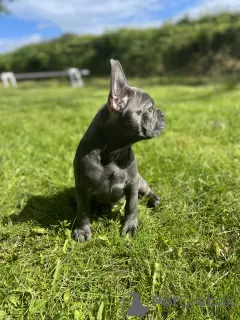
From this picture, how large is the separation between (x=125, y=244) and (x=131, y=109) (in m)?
1.18

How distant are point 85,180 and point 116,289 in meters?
0.92

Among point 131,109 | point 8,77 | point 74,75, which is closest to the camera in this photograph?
point 131,109

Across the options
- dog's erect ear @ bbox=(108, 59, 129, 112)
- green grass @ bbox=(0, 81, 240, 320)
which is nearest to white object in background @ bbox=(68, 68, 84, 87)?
green grass @ bbox=(0, 81, 240, 320)

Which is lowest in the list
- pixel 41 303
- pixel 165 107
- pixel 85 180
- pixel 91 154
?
pixel 165 107

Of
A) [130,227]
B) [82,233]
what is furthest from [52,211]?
[130,227]

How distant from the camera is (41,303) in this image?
7.36 feet

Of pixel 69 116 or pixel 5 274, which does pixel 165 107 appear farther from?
pixel 5 274

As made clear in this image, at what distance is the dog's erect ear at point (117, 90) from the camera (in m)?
2.30

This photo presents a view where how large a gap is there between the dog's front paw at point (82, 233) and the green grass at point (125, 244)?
0.06 m

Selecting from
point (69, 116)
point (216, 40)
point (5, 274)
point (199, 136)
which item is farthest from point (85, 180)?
point (216, 40)

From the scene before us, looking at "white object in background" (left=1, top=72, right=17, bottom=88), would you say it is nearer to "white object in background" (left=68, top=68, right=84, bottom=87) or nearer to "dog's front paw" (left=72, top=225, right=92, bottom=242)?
"white object in background" (left=68, top=68, right=84, bottom=87)

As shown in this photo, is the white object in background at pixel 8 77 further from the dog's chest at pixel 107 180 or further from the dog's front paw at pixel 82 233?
the dog's chest at pixel 107 180

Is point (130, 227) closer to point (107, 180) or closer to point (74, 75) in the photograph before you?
point (107, 180)

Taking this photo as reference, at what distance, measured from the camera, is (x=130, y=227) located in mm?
2893
